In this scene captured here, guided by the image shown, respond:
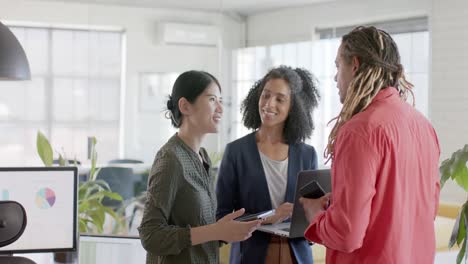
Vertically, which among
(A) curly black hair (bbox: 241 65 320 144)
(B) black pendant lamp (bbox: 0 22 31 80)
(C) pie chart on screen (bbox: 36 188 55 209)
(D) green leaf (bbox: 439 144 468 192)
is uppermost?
(B) black pendant lamp (bbox: 0 22 31 80)

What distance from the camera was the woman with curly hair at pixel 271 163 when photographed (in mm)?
2256

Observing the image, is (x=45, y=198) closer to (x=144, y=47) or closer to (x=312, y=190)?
(x=312, y=190)

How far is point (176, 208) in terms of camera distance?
1.91 meters

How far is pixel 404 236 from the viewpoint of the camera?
1736 mm

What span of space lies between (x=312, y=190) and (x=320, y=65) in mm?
4417

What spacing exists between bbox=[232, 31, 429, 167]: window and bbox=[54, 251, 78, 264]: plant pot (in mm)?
3314

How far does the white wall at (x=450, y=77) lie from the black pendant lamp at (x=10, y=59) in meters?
3.28

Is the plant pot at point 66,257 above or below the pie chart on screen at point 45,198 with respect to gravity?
below

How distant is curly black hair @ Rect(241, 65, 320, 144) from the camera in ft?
7.97

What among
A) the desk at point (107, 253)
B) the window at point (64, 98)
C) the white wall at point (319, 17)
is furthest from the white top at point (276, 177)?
the window at point (64, 98)

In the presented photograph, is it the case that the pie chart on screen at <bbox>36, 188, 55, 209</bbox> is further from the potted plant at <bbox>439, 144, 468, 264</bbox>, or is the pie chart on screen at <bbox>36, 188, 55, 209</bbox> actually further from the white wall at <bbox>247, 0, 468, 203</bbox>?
the white wall at <bbox>247, 0, 468, 203</bbox>

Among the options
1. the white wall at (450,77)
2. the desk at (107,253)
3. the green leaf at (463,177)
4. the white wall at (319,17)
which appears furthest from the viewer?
the white wall at (319,17)

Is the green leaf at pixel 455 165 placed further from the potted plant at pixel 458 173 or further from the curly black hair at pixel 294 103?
the curly black hair at pixel 294 103

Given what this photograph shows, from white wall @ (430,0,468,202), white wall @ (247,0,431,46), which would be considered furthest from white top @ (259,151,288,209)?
white wall @ (247,0,431,46)
